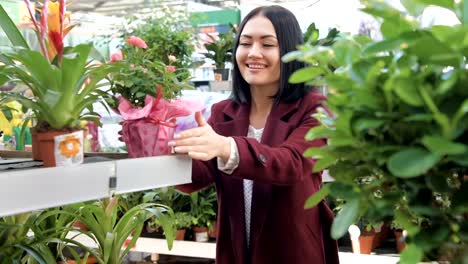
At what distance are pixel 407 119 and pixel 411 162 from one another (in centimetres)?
6

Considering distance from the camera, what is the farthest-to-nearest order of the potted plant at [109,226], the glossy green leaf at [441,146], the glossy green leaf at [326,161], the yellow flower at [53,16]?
1. the potted plant at [109,226]
2. the yellow flower at [53,16]
3. the glossy green leaf at [326,161]
4. the glossy green leaf at [441,146]

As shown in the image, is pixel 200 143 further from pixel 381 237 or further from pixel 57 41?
pixel 381 237

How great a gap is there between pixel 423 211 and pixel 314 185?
1.23 metres

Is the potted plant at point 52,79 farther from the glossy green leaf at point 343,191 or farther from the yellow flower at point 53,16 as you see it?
the glossy green leaf at point 343,191

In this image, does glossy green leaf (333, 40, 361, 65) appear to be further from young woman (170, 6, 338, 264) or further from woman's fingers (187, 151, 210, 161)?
young woman (170, 6, 338, 264)

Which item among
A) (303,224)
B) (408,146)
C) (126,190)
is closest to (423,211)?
(408,146)

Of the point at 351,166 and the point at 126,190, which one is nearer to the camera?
the point at 351,166

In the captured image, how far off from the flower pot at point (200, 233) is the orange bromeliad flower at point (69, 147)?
8.47ft

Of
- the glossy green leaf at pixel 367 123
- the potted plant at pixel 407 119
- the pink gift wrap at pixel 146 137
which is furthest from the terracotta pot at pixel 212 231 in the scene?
the glossy green leaf at pixel 367 123

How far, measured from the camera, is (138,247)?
12.2ft

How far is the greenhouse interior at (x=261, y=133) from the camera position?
2.68 feet

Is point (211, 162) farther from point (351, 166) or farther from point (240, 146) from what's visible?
point (351, 166)

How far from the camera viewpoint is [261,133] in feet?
6.82

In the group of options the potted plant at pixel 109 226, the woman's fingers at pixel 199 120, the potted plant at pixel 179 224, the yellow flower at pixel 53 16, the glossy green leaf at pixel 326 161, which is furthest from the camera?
the potted plant at pixel 179 224
